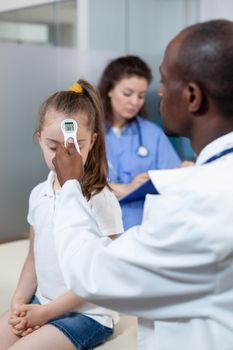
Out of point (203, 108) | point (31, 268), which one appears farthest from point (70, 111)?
point (203, 108)

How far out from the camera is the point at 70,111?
1.22 m

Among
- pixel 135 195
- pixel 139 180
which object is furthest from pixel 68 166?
pixel 139 180

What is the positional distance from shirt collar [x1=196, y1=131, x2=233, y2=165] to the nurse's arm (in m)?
0.09

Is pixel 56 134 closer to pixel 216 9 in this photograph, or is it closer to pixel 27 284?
pixel 27 284

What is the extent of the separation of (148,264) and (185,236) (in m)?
0.06

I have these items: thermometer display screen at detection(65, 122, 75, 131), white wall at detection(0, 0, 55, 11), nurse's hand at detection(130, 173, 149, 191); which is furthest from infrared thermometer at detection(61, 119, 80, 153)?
white wall at detection(0, 0, 55, 11)

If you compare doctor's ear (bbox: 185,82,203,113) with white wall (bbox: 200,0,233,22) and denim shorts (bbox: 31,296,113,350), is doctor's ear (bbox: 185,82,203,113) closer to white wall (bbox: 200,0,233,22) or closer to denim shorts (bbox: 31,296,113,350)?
denim shorts (bbox: 31,296,113,350)

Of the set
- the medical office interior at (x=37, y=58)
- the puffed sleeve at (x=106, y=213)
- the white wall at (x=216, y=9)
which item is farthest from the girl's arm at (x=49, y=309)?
the white wall at (x=216, y=9)

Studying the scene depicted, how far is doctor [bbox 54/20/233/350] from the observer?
0.72 metres

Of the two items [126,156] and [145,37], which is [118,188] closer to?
[126,156]

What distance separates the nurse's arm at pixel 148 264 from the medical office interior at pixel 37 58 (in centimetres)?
134

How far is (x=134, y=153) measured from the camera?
231cm

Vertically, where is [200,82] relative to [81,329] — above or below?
above

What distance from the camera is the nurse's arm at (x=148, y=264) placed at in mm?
721
